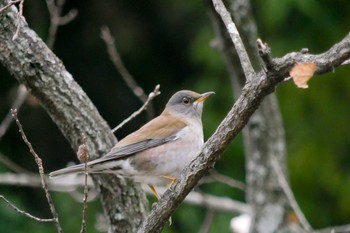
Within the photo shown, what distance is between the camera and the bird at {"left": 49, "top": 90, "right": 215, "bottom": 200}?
15.8 feet

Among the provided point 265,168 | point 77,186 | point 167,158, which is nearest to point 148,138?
point 167,158

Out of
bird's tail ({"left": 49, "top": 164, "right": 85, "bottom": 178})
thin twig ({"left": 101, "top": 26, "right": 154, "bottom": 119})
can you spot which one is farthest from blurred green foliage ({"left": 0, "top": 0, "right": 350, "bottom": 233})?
bird's tail ({"left": 49, "top": 164, "right": 85, "bottom": 178})

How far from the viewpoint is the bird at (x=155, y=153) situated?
4.83 metres

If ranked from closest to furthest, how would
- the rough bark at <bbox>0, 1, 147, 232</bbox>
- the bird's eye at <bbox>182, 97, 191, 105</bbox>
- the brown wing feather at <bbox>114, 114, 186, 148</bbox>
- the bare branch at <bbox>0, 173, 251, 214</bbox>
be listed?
the rough bark at <bbox>0, 1, 147, 232</bbox>
the brown wing feather at <bbox>114, 114, 186, 148</bbox>
the bird's eye at <bbox>182, 97, 191, 105</bbox>
the bare branch at <bbox>0, 173, 251, 214</bbox>

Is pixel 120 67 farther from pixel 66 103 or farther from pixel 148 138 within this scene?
pixel 66 103

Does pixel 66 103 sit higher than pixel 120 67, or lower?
lower

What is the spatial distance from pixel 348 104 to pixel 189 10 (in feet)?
7.43

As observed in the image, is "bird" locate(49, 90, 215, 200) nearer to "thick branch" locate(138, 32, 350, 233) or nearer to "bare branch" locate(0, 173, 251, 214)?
"thick branch" locate(138, 32, 350, 233)

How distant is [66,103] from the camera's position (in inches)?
190

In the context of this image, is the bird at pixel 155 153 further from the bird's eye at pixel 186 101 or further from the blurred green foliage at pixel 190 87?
the blurred green foliage at pixel 190 87

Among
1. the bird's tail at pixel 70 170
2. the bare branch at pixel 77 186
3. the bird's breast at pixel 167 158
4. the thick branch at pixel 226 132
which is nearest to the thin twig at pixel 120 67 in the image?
the bare branch at pixel 77 186

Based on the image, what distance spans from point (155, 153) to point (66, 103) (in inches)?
26.3

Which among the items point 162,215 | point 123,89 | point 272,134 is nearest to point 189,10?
point 123,89

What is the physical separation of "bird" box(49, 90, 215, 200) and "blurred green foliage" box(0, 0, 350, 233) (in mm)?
3838
